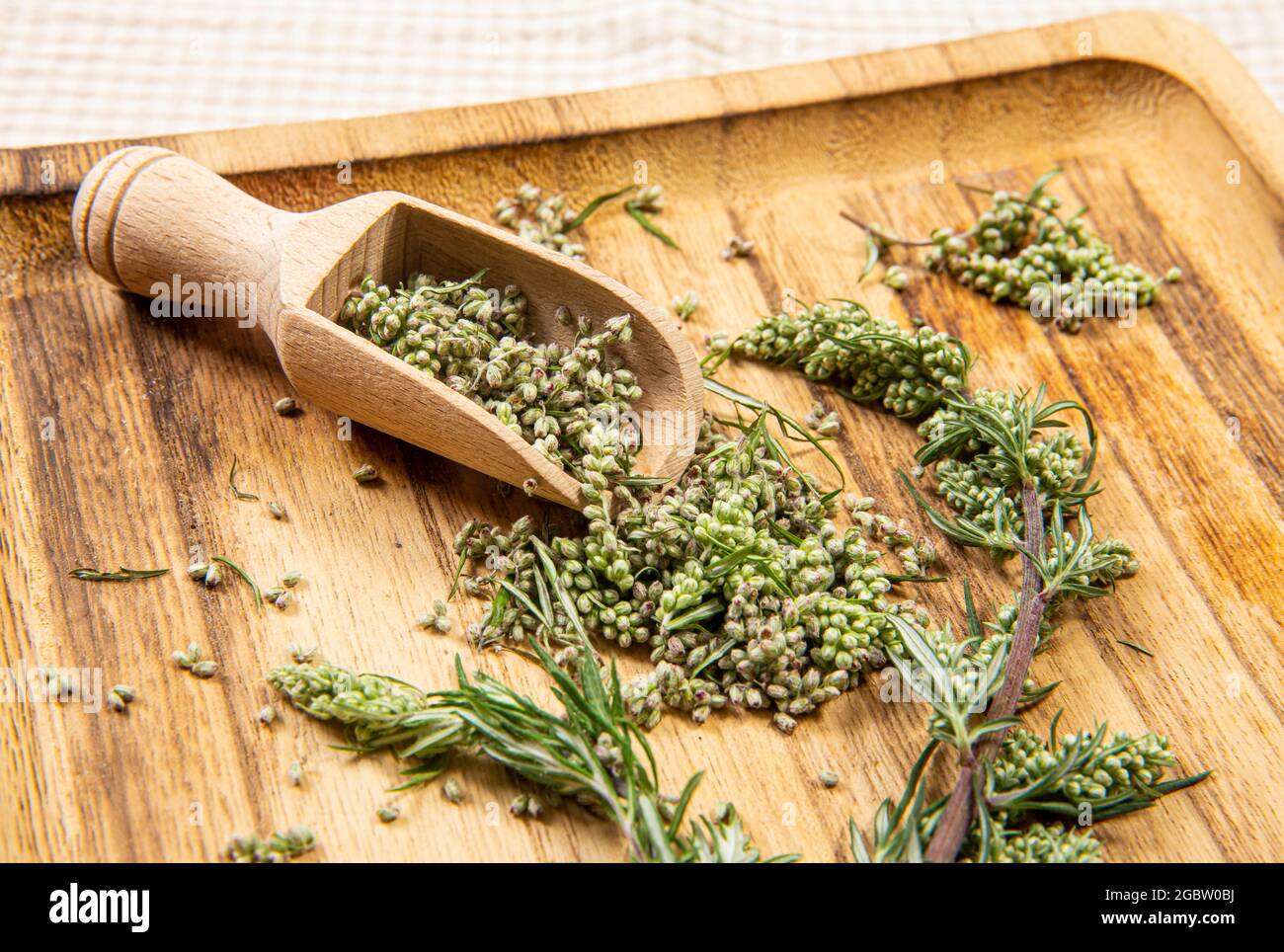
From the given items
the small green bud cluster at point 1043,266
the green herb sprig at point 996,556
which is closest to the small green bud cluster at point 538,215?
the green herb sprig at point 996,556

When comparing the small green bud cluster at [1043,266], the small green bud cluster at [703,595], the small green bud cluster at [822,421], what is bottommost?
the small green bud cluster at [703,595]

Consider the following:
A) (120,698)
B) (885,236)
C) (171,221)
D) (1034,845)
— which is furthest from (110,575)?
(885,236)

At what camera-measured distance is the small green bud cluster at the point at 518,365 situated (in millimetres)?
2158

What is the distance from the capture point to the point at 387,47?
3.55 meters

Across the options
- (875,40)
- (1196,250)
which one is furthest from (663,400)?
(875,40)

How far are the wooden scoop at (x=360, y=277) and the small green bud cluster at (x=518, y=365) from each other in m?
0.05

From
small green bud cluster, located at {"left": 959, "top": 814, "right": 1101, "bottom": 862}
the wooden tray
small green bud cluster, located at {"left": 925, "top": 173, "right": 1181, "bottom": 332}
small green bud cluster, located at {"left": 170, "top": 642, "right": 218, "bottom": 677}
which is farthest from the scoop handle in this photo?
small green bud cluster, located at {"left": 959, "top": 814, "right": 1101, "bottom": 862}

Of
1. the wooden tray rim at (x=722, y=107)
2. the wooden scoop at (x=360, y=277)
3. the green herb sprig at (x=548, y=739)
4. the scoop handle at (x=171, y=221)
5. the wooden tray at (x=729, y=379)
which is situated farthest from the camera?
the wooden tray rim at (x=722, y=107)

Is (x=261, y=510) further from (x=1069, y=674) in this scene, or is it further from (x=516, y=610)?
(x=1069, y=674)

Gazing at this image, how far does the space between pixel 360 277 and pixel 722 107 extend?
1.09 metres

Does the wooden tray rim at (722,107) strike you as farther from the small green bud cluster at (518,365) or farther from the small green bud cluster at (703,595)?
the small green bud cluster at (703,595)

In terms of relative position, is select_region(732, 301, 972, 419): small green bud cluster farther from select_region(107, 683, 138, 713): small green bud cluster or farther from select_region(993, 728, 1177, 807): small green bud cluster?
select_region(107, 683, 138, 713): small green bud cluster

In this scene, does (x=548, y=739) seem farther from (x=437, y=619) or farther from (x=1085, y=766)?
(x=1085, y=766)

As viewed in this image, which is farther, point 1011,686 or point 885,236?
point 885,236
